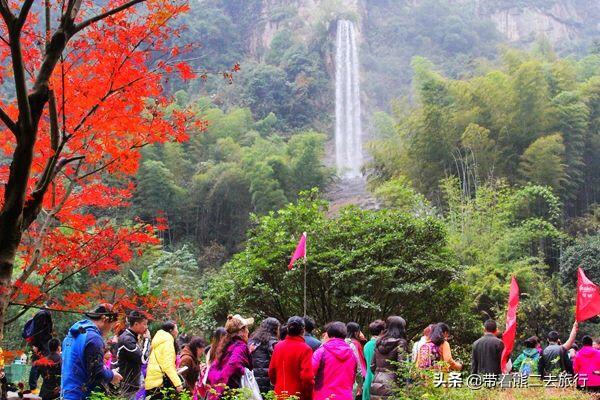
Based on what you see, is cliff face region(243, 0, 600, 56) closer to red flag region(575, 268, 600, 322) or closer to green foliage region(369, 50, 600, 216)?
green foliage region(369, 50, 600, 216)

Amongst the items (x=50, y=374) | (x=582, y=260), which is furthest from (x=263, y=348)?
(x=582, y=260)

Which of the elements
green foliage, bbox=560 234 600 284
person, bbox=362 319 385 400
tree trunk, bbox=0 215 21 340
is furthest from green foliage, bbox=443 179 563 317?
tree trunk, bbox=0 215 21 340

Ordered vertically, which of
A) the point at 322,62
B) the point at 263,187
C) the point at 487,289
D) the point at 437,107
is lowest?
the point at 487,289

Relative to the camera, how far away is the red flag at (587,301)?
6.99 m

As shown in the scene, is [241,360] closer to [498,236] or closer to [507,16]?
[498,236]

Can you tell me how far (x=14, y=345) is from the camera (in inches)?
709

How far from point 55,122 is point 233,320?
67.7 inches

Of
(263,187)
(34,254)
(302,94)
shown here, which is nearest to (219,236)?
(263,187)

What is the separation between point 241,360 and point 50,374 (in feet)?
5.95

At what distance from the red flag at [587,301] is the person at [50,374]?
5.13 m

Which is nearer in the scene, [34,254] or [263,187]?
[34,254]

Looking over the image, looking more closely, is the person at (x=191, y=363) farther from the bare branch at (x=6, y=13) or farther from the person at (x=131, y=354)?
the bare branch at (x=6, y=13)

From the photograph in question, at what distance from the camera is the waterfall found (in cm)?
4294

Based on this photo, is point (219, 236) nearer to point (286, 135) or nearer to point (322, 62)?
point (286, 135)
